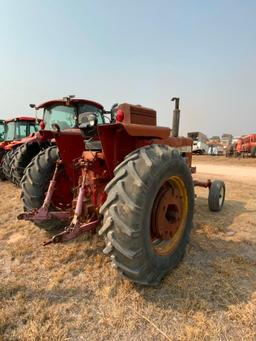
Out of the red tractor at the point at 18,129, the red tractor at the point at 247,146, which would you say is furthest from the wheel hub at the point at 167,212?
the red tractor at the point at 247,146

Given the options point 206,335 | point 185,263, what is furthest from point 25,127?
point 206,335

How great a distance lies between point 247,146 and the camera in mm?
23469

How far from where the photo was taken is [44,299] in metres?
2.52

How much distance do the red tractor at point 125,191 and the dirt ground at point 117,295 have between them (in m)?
0.26

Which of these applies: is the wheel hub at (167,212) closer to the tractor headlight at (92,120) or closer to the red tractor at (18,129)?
the tractor headlight at (92,120)

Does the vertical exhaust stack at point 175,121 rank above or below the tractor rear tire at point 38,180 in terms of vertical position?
above

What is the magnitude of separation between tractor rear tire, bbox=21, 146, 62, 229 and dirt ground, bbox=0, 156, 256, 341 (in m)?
0.55

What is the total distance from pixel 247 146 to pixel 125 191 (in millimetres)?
23242

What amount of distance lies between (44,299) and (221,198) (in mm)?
4045

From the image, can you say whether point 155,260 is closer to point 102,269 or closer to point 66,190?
point 102,269

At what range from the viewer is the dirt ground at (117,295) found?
215 centimetres

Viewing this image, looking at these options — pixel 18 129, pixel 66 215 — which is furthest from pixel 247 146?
pixel 66 215

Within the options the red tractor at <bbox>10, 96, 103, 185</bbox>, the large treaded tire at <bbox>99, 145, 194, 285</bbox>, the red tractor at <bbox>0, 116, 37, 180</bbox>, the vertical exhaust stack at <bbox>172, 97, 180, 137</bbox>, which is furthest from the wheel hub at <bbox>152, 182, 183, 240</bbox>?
the red tractor at <bbox>0, 116, 37, 180</bbox>

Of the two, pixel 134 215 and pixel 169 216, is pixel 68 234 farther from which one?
pixel 169 216
